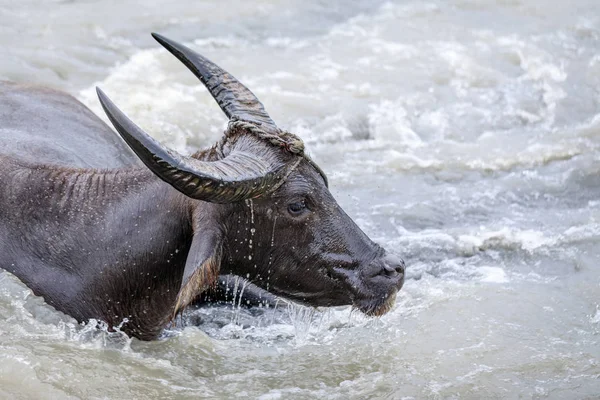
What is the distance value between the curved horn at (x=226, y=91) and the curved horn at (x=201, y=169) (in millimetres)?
322

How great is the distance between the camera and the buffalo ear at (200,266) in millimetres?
5297

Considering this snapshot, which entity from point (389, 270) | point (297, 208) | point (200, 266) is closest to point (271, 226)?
point (297, 208)

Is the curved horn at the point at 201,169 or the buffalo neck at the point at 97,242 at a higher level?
the curved horn at the point at 201,169

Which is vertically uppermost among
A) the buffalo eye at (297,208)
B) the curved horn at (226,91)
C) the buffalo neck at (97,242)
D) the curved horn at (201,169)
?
the curved horn at (226,91)

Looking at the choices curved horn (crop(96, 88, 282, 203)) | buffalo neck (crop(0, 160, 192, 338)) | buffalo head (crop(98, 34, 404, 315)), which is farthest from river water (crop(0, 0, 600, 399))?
curved horn (crop(96, 88, 282, 203))

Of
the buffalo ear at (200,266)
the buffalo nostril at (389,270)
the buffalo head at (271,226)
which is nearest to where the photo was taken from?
the buffalo ear at (200,266)

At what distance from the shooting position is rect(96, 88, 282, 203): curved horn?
16.0ft

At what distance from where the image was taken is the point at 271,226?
5.82 metres

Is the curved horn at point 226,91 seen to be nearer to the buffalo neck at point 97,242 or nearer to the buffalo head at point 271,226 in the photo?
the buffalo head at point 271,226

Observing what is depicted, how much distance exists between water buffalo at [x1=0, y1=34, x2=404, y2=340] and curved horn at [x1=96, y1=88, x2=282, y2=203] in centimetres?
3

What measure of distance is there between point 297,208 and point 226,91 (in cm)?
83

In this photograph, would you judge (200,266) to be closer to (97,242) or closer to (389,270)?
(97,242)

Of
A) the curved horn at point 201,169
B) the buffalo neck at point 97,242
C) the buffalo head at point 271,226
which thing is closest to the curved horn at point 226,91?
the buffalo head at point 271,226

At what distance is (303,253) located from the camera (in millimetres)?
5945
